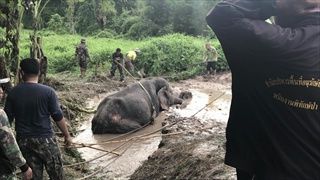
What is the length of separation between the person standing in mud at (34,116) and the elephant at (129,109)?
18.9 ft

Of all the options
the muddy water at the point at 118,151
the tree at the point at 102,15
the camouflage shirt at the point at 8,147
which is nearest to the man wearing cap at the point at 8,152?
the camouflage shirt at the point at 8,147

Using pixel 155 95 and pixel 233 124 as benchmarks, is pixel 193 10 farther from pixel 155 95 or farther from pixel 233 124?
pixel 233 124

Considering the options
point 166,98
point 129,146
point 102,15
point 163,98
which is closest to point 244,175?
point 129,146

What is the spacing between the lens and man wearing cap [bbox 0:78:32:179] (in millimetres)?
4102

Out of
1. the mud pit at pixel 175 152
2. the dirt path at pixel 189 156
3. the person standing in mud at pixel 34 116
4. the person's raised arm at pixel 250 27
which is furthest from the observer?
the mud pit at pixel 175 152

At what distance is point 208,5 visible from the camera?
101ft

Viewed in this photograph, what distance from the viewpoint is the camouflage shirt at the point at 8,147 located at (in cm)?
410

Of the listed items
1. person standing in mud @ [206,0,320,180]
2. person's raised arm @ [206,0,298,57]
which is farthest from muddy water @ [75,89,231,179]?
person's raised arm @ [206,0,298,57]

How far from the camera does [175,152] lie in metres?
7.39

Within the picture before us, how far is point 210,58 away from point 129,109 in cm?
990

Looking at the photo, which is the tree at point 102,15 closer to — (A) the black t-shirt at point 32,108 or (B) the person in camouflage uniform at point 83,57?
(B) the person in camouflage uniform at point 83,57

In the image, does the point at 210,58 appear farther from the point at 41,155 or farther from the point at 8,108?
the point at 8,108

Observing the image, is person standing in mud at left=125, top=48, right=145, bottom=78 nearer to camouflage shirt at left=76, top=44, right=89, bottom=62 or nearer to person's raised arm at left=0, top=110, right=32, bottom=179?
camouflage shirt at left=76, top=44, right=89, bottom=62

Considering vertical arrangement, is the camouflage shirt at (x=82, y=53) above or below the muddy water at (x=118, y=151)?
above
